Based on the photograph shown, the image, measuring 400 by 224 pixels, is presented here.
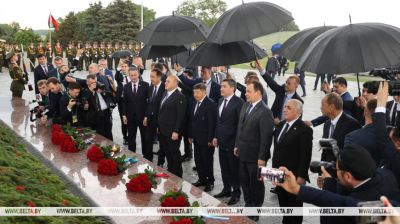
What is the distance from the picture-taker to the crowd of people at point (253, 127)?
3.13 meters

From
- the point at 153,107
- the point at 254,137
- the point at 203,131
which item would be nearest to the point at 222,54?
the point at 203,131

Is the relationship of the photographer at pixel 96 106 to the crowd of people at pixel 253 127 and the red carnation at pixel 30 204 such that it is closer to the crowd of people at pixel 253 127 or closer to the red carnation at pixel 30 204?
the crowd of people at pixel 253 127

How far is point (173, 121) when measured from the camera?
732 centimetres

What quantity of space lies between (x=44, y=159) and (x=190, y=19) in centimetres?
356

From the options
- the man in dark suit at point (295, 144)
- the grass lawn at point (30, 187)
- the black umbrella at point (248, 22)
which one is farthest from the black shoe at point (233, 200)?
the black umbrella at point (248, 22)

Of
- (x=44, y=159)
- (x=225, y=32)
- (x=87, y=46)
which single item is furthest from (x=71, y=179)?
(x=87, y=46)

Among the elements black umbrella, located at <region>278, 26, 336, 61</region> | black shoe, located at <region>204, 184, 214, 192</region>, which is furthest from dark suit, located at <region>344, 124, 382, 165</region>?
black shoe, located at <region>204, 184, 214, 192</region>

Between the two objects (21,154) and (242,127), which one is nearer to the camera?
(242,127)

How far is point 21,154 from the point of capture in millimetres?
6922

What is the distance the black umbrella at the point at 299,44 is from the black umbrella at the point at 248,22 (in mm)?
315

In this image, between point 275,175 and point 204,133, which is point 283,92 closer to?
point 204,133

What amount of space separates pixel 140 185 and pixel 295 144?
74.3 inches

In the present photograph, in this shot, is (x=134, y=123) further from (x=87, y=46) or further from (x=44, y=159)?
(x=87, y=46)

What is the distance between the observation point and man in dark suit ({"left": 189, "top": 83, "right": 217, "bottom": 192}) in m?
7.03
